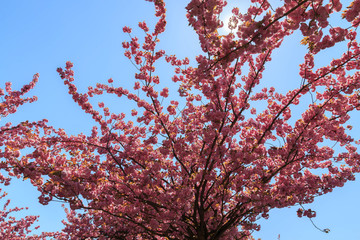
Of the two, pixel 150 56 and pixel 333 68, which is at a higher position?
pixel 150 56

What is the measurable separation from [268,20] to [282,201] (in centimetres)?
543

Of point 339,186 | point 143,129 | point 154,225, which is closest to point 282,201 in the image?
point 339,186

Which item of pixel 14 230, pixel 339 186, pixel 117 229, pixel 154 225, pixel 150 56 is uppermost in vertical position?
pixel 150 56

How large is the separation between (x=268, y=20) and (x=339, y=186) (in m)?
6.69

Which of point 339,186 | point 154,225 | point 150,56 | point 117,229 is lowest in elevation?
point 154,225

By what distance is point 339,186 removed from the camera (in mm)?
7598

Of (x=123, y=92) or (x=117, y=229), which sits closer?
(x=123, y=92)

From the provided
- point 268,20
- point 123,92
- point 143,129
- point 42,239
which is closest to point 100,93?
point 123,92

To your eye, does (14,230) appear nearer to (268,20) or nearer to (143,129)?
(143,129)

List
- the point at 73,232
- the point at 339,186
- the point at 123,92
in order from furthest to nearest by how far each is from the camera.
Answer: the point at 73,232
the point at 123,92
the point at 339,186

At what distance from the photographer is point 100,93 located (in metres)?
8.50

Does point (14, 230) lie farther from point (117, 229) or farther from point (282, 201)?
point (282, 201)

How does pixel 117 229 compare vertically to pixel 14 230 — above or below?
below

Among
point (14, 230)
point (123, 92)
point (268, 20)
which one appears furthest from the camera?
point (14, 230)
